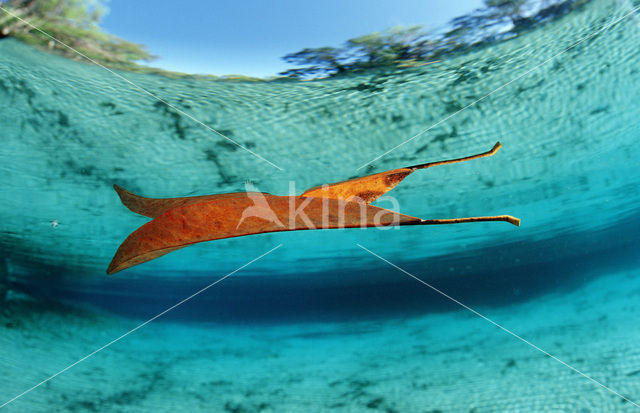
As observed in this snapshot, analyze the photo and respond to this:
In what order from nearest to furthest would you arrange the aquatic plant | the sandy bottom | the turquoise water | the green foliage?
1. the aquatic plant
2. the green foliage
3. the turquoise water
4. the sandy bottom

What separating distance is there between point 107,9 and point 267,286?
16977 millimetres

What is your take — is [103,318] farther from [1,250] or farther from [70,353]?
[1,250]

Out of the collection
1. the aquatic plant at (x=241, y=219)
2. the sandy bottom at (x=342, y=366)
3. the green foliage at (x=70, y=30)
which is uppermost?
the green foliage at (x=70, y=30)

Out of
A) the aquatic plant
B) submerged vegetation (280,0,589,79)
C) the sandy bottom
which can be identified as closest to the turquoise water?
the sandy bottom

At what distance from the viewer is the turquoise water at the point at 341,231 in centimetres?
446

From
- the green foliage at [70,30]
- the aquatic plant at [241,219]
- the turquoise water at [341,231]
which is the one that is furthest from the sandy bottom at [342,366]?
the green foliage at [70,30]

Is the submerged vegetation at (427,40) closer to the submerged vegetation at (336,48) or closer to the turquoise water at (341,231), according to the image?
the submerged vegetation at (336,48)

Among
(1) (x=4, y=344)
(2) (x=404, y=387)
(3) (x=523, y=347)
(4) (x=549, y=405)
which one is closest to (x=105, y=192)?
(1) (x=4, y=344)

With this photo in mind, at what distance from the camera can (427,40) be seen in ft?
11.6

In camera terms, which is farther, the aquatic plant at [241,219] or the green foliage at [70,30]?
the green foliage at [70,30]

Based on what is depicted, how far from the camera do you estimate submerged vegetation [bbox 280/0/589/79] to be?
3.38 meters

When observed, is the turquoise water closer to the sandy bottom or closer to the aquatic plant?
the sandy bottom

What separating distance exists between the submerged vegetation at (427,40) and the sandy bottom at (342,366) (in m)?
6.99

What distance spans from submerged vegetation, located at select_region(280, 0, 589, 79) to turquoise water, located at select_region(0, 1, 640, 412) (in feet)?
0.84
